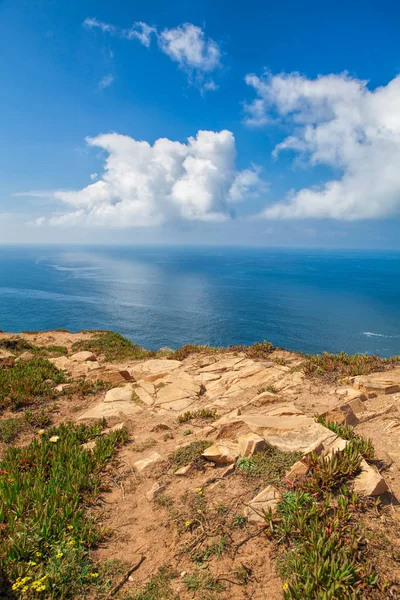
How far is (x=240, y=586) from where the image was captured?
3.93 m

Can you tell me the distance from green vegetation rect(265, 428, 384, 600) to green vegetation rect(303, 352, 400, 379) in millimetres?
6643

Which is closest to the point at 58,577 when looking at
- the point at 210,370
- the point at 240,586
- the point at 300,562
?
the point at 240,586

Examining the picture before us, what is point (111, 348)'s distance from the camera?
22.2 metres

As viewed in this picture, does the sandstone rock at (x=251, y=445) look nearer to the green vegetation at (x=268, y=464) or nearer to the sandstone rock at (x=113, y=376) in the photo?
the green vegetation at (x=268, y=464)

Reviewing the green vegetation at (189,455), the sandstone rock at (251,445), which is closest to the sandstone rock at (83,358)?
the green vegetation at (189,455)

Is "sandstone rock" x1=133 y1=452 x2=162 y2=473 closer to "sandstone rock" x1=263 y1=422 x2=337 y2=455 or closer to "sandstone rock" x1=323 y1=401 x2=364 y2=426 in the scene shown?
"sandstone rock" x1=263 y1=422 x2=337 y2=455

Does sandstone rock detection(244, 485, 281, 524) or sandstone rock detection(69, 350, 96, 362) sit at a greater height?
sandstone rock detection(244, 485, 281, 524)

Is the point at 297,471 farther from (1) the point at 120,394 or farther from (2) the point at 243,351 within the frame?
(2) the point at 243,351

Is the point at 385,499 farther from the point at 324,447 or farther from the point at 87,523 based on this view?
the point at 87,523

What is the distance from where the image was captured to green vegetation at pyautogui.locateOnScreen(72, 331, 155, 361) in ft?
64.3

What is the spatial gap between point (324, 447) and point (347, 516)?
155 centimetres

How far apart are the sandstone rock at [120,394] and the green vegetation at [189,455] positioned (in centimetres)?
515

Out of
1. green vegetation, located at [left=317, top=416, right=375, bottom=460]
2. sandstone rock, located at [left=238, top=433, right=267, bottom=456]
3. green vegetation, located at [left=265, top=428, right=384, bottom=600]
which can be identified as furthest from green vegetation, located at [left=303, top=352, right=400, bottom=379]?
green vegetation, located at [left=265, top=428, right=384, bottom=600]

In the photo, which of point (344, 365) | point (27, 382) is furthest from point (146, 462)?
point (344, 365)
